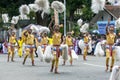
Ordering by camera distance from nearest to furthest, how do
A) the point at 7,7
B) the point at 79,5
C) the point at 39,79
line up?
1. the point at 39,79
2. the point at 7,7
3. the point at 79,5

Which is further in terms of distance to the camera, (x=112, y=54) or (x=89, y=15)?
(x=89, y=15)

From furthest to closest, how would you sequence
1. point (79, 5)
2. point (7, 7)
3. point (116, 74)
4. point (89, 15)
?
point (89, 15), point (79, 5), point (7, 7), point (116, 74)

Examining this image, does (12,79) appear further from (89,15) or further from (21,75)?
(89,15)

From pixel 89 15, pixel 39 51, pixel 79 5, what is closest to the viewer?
pixel 39 51

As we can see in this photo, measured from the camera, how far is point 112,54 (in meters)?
19.1

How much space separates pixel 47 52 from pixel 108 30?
2611mm

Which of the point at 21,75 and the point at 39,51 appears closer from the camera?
the point at 21,75

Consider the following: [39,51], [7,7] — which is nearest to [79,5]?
[7,7]

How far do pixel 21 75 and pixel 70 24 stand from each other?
39.4 metres

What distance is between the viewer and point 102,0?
17031 millimetres

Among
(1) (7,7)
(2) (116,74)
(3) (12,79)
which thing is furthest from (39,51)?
(1) (7,7)

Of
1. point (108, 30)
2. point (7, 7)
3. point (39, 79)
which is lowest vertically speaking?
point (39, 79)

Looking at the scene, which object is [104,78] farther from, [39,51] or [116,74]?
[39,51]

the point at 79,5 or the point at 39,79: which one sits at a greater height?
the point at 79,5
